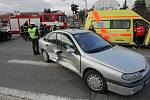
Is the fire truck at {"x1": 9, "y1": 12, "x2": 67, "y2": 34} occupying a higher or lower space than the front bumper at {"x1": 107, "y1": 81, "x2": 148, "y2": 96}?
higher

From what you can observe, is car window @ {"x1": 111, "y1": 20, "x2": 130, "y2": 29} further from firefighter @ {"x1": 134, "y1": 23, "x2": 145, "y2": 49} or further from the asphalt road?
the asphalt road

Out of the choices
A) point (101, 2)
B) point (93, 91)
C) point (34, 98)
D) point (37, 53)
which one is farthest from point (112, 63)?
point (101, 2)

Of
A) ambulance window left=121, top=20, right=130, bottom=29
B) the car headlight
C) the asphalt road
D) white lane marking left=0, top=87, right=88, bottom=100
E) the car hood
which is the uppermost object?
ambulance window left=121, top=20, right=130, bottom=29

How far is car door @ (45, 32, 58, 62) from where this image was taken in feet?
23.1

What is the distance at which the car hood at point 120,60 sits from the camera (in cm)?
449

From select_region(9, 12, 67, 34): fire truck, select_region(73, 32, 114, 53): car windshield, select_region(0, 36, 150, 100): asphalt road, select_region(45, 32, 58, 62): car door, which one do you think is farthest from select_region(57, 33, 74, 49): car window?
select_region(9, 12, 67, 34): fire truck

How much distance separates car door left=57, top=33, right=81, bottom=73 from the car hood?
0.49 meters

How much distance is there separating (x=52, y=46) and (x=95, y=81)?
280 centimetres

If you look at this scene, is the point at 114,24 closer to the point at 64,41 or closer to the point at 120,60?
the point at 64,41

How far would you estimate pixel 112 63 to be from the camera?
4.67m

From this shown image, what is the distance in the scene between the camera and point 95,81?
16.2 feet

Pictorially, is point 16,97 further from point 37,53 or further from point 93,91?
point 37,53

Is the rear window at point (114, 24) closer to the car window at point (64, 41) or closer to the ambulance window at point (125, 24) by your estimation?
the ambulance window at point (125, 24)

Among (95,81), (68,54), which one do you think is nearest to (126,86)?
(95,81)
